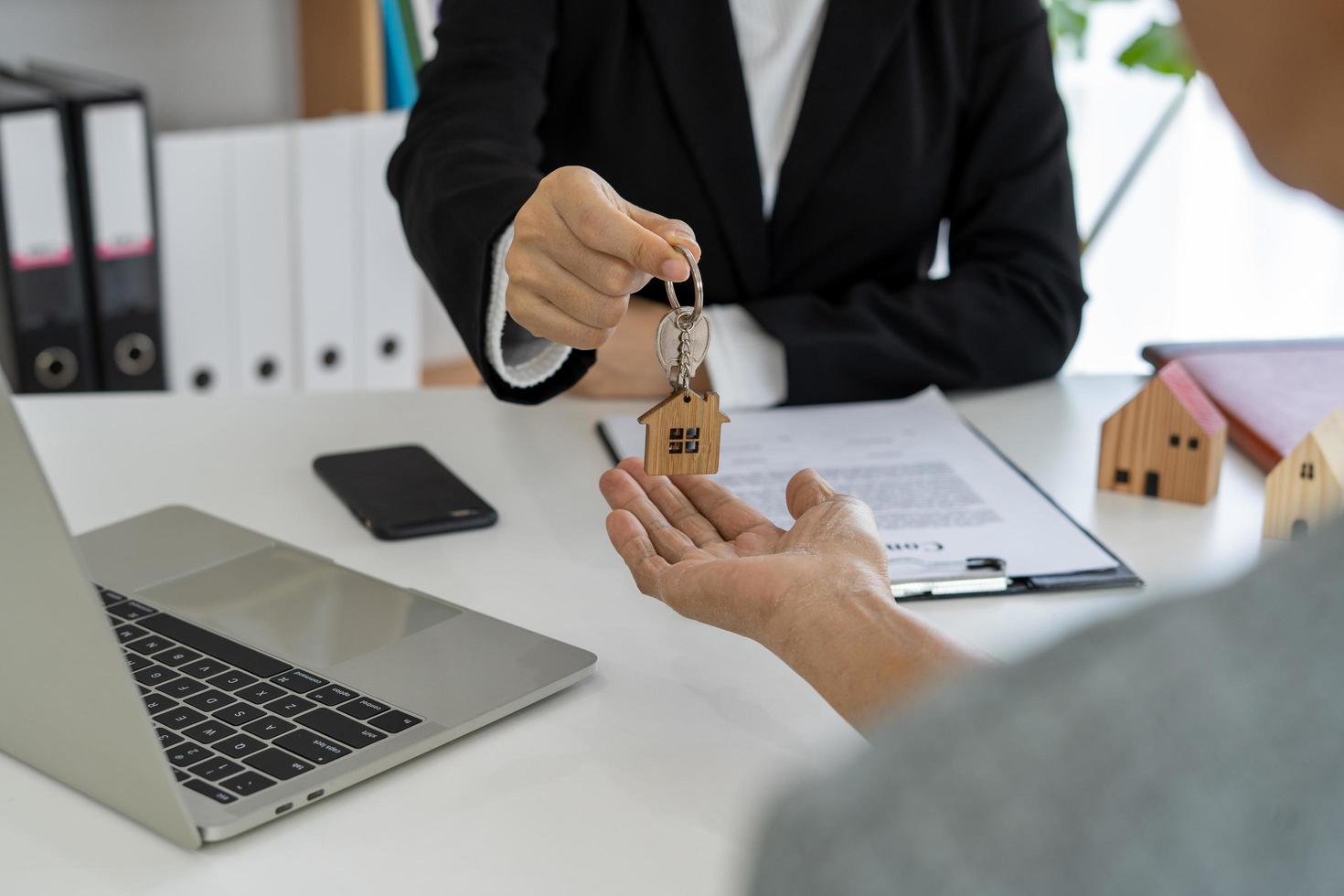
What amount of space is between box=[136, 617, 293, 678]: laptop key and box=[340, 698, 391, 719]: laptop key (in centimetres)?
5

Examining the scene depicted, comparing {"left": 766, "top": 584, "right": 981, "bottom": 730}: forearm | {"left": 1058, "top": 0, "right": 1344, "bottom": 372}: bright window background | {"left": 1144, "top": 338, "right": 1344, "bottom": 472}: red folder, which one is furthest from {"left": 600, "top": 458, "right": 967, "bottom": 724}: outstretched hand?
{"left": 1058, "top": 0, "right": 1344, "bottom": 372}: bright window background

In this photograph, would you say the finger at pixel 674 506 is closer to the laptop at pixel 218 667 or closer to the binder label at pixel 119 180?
the laptop at pixel 218 667

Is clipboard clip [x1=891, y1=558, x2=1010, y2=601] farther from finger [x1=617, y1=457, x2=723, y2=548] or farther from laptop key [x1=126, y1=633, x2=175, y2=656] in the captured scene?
laptop key [x1=126, y1=633, x2=175, y2=656]

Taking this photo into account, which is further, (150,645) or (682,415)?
(682,415)

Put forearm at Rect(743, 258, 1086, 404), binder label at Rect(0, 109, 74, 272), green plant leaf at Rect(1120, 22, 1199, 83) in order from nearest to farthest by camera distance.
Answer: forearm at Rect(743, 258, 1086, 404), binder label at Rect(0, 109, 74, 272), green plant leaf at Rect(1120, 22, 1199, 83)

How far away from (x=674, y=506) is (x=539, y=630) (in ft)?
0.39

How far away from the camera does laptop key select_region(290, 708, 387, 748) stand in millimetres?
699

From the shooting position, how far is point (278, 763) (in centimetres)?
67

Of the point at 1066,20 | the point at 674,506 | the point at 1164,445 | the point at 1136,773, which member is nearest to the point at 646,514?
the point at 674,506

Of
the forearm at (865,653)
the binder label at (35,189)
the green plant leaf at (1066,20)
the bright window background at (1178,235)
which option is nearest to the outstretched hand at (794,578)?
the forearm at (865,653)

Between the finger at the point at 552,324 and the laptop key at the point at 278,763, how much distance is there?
1.24 ft

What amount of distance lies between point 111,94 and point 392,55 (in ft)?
1.97

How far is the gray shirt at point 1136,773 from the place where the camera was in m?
0.25

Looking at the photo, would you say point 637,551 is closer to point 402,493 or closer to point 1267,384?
point 402,493
